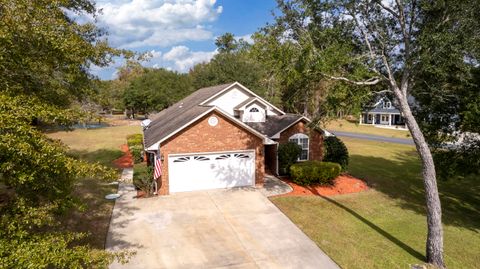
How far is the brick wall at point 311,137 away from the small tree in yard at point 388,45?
8.53m

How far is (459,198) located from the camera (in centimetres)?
1944

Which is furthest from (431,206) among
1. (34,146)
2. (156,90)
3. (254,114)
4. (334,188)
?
(156,90)

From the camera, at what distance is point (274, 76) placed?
14.0 meters

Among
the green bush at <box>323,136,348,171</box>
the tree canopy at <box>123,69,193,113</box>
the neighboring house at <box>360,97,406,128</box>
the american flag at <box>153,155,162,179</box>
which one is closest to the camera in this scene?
the american flag at <box>153,155,162,179</box>

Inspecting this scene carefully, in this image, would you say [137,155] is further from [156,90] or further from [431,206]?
[156,90]

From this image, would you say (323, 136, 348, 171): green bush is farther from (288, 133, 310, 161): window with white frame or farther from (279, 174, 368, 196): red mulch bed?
(279, 174, 368, 196): red mulch bed

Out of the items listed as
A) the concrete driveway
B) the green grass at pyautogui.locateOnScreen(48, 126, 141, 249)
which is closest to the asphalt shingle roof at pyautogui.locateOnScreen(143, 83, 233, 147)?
the concrete driveway

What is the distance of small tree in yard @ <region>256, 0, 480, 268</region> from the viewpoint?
11.7m

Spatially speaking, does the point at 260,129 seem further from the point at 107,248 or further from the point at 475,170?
the point at 107,248

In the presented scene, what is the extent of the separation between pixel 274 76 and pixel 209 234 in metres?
6.87

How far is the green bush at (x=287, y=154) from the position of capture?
2181 cm

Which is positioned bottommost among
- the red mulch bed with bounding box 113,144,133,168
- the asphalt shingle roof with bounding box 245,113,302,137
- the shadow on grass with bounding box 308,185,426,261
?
the shadow on grass with bounding box 308,185,426,261

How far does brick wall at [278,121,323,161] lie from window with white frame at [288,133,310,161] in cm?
21

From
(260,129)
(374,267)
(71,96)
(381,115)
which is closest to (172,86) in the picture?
(381,115)
